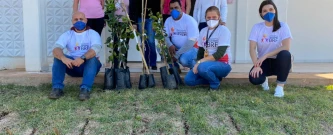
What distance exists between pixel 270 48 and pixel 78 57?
2170 millimetres

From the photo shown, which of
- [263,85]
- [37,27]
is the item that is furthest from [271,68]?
[37,27]

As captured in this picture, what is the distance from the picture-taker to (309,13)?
237 inches

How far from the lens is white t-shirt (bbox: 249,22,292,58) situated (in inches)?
156

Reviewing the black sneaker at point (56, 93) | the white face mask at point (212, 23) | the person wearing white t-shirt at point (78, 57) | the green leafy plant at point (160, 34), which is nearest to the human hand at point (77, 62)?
the person wearing white t-shirt at point (78, 57)

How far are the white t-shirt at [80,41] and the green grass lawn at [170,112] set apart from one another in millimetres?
484

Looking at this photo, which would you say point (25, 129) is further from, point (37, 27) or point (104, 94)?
point (37, 27)

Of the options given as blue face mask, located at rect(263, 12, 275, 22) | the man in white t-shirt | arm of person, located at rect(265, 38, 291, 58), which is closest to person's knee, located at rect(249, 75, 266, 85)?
arm of person, located at rect(265, 38, 291, 58)

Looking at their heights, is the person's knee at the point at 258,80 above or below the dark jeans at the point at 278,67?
below

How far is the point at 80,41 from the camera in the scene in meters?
4.12

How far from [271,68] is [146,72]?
1.48 metres

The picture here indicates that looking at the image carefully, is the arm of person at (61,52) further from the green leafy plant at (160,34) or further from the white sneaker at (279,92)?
the white sneaker at (279,92)

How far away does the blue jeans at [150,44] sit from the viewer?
4664mm

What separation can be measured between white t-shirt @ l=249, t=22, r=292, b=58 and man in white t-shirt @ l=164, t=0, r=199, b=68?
739 millimetres

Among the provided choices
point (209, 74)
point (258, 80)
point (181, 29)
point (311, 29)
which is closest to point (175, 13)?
point (181, 29)
